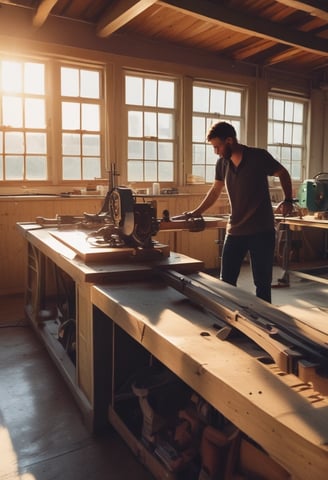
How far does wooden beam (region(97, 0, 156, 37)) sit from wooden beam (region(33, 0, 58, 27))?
2.05 feet

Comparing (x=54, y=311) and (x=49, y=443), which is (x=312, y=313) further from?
(x=49, y=443)

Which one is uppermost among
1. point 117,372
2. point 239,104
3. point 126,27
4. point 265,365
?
point 126,27

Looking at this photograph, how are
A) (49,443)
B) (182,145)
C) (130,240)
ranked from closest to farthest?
(49,443) → (130,240) → (182,145)

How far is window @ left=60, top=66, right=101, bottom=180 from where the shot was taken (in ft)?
16.8

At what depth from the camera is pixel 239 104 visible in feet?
21.2

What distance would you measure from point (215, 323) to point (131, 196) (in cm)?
105

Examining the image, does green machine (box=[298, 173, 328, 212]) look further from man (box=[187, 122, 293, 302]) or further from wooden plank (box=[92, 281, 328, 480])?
wooden plank (box=[92, 281, 328, 480])

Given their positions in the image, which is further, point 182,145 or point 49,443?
point 182,145

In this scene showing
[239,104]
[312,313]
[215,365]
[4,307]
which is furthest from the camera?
[239,104]

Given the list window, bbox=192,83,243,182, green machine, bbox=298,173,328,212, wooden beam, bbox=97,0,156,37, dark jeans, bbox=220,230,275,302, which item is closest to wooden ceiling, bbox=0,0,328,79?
wooden beam, bbox=97,0,156,37

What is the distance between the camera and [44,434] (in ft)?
6.78

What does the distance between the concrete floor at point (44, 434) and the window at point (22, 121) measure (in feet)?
7.66

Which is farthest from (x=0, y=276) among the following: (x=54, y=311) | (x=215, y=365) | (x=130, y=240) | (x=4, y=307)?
(x=215, y=365)

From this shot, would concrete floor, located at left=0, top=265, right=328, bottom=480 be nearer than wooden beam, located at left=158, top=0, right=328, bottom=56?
Yes
